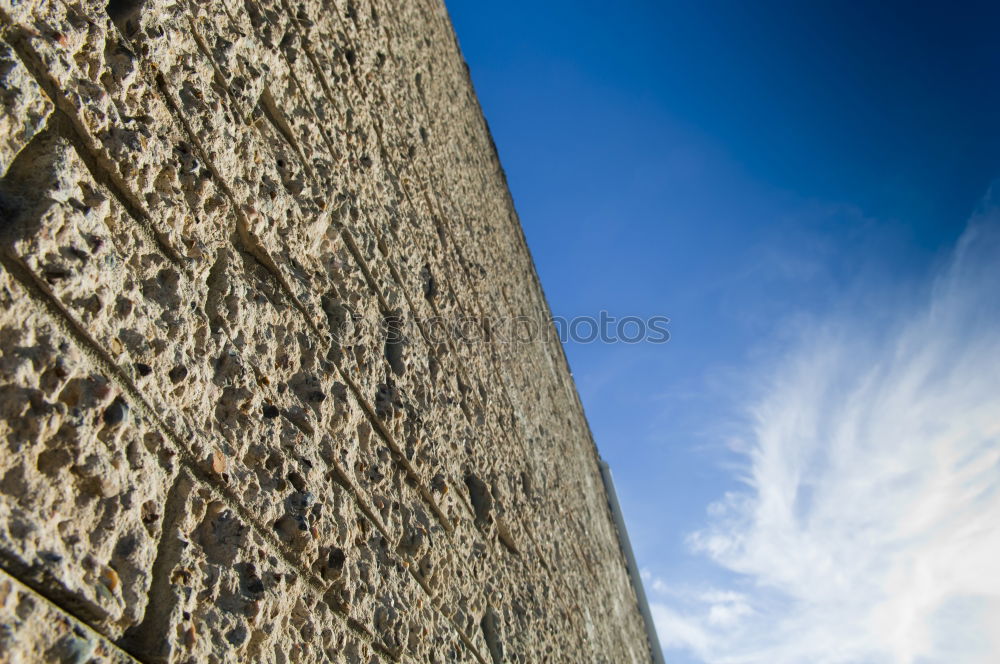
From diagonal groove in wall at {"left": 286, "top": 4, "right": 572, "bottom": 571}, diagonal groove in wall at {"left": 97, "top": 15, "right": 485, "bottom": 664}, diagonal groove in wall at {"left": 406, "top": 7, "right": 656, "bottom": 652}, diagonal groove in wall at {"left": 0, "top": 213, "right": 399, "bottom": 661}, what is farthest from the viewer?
diagonal groove in wall at {"left": 406, "top": 7, "right": 656, "bottom": 652}

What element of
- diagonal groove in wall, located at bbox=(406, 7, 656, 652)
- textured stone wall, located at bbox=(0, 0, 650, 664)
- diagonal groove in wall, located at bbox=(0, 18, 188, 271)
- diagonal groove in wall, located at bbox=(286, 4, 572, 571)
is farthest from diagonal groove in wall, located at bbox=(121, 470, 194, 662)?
diagonal groove in wall, located at bbox=(406, 7, 656, 652)

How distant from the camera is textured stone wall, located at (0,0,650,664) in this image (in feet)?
2.07

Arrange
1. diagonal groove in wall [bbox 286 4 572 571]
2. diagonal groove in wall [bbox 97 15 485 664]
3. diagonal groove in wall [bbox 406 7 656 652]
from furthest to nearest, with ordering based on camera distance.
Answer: diagonal groove in wall [bbox 406 7 656 652]
diagonal groove in wall [bbox 286 4 572 571]
diagonal groove in wall [bbox 97 15 485 664]

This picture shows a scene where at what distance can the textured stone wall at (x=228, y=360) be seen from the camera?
63 cm

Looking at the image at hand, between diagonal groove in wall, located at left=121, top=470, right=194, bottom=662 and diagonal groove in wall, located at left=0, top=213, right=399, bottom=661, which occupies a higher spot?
diagonal groove in wall, located at left=0, top=213, right=399, bottom=661

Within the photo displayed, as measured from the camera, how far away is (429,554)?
1.34m

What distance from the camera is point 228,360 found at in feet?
2.85

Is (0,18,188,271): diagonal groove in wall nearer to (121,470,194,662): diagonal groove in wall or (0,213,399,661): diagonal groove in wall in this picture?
(0,213,399,661): diagonal groove in wall

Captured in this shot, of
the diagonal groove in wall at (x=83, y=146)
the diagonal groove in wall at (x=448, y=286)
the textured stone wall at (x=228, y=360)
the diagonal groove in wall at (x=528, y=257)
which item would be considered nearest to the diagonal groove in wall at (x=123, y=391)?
the textured stone wall at (x=228, y=360)

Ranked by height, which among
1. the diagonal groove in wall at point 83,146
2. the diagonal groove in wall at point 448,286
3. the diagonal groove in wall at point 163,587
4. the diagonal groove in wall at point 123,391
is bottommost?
the diagonal groove in wall at point 163,587

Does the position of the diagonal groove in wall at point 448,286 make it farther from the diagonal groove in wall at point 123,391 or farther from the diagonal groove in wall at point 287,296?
the diagonal groove in wall at point 123,391

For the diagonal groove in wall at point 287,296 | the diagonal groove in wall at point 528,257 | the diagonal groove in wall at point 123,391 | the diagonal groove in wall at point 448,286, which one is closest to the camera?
the diagonal groove in wall at point 123,391

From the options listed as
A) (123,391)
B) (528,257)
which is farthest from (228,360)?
(528,257)

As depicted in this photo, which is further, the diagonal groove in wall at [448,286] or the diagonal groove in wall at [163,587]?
the diagonal groove in wall at [448,286]
